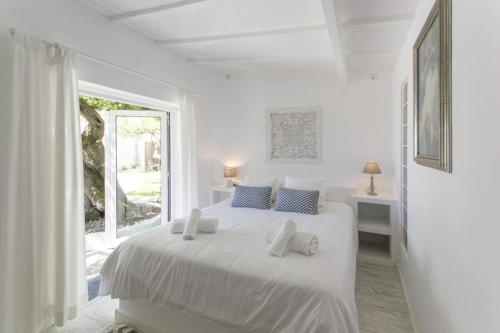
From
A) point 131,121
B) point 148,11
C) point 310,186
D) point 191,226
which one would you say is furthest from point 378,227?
point 131,121

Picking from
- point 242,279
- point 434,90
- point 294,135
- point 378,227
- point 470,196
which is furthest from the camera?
point 294,135

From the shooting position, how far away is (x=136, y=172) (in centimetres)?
374

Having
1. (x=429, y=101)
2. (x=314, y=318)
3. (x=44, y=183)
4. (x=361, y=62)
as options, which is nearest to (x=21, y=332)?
(x=44, y=183)

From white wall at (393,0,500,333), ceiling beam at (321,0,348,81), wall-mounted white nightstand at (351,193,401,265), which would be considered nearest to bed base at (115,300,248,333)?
white wall at (393,0,500,333)

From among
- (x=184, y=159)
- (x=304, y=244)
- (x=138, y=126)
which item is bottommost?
(x=304, y=244)

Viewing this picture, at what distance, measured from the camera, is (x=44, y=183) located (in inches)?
76.4

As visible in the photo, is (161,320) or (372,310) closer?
(161,320)

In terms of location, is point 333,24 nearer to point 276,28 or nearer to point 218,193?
point 276,28

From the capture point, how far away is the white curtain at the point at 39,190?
5.70 ft

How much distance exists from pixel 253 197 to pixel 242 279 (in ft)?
5.49

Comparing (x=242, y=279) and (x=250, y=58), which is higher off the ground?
(x=250, y=58)

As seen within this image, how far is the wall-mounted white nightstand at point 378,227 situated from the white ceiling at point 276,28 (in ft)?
5.49

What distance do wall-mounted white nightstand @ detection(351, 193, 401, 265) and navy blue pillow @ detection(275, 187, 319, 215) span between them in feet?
2.43

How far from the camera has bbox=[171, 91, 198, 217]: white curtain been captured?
355 centimetres
